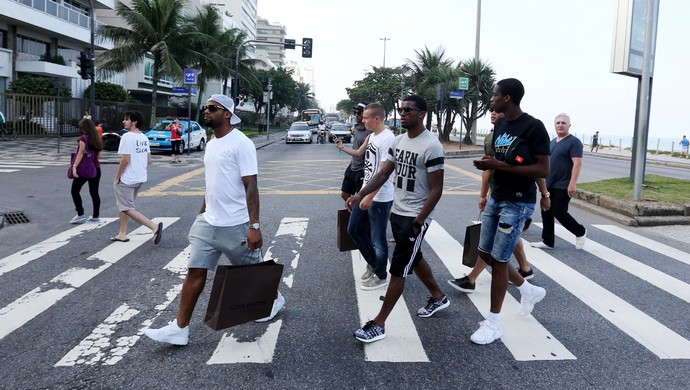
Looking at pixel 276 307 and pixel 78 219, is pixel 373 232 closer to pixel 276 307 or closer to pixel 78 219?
pixel 276 307

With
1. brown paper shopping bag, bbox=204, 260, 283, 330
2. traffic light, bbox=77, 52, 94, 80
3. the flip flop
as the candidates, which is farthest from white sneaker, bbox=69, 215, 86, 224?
traffic light, bbox=77, 52, 94, 80

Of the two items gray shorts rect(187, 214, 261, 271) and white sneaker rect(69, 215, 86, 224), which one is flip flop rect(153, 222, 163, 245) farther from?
gray shorts rect(187, 214, 261, 271)

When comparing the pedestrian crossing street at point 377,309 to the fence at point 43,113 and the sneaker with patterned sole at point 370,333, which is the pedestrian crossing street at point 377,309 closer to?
the sneaker with patterned sole at point 370,333

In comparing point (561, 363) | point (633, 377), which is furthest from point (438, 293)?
point (633, 377)

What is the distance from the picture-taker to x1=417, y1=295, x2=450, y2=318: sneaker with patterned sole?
4.45 metres

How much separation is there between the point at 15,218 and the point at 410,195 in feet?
24.0

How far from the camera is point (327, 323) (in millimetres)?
4297

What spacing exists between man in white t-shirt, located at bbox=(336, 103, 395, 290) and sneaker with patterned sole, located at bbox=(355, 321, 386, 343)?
1150 millimetres

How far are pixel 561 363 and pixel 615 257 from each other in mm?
3725

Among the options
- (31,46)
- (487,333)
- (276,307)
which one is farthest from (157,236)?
(31,46)

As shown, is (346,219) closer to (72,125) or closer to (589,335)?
(589,335)

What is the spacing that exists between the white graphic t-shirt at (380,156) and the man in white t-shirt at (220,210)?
4.86 feet

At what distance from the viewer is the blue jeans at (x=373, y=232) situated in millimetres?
4957

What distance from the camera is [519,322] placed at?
14.5 feet
